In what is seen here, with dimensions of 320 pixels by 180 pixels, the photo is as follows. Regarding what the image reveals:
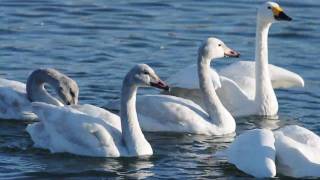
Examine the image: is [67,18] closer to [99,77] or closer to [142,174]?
[99,77]

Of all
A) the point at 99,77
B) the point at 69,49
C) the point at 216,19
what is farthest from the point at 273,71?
the point at 216,19

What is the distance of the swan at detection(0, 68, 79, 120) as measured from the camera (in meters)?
15.6

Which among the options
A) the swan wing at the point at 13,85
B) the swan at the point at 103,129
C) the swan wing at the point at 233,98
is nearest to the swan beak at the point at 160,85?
the swan at the point at 103,129

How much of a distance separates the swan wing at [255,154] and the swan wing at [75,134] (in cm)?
129

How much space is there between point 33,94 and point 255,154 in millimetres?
3655

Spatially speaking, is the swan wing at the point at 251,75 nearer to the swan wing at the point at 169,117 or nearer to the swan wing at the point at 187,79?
the swan wing at the point at 187,79

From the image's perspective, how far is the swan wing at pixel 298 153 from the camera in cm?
1309

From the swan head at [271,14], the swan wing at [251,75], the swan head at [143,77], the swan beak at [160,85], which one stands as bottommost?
the swan wing at [251,75]

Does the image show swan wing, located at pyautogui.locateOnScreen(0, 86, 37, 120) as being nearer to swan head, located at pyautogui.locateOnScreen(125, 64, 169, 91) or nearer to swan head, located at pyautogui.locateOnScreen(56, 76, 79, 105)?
swan head, located at pyautogui.locateOnScreen(56, 76, 79, 105)

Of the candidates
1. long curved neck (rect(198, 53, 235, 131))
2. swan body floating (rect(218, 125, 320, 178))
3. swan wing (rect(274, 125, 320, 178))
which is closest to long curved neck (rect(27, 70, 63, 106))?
long curved neck (rect(198, 53, 235, 131))

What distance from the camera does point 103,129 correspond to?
1392 cm

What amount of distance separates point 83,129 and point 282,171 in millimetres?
2174

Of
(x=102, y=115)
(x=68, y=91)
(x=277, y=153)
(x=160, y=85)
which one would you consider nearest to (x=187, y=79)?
(x=68, y=91)

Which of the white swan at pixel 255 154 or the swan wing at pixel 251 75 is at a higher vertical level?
the swan wing at pixel 251 75
